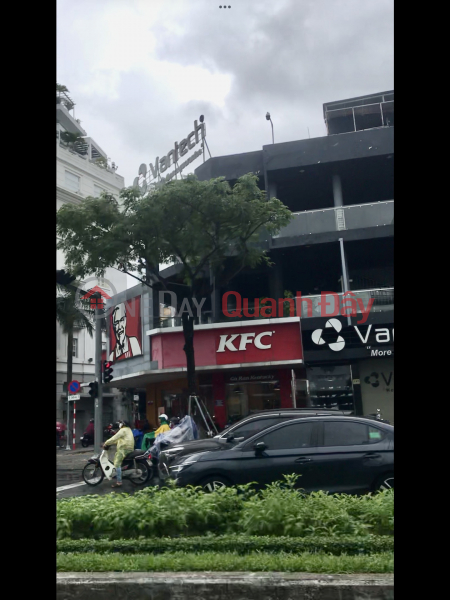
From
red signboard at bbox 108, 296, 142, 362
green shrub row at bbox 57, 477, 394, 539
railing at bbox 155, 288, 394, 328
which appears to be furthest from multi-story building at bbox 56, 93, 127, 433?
green shrub row at bbox 57, 477, 394, 539

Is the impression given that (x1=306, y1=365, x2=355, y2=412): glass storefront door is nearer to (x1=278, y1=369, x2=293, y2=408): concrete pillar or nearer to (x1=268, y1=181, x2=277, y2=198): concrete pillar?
(x1=278, y1=369, x2=293, y2=408): concrete pillar

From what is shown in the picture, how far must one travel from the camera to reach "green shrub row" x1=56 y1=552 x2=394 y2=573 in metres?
4.74

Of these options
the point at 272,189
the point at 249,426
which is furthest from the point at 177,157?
the point at 249,426

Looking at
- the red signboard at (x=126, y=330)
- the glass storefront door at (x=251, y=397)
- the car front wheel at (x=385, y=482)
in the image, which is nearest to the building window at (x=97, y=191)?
the red signboard at (x=126, y=330)

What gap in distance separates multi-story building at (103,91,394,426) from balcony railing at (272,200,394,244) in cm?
3

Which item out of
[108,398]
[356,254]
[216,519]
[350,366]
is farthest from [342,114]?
[216,519]

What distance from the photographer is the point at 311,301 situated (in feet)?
64.5

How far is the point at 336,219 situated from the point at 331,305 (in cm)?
279

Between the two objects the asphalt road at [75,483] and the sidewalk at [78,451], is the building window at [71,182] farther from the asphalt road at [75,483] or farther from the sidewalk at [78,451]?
the sidewalk at [78,451]

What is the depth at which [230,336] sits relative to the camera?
65.4 ft

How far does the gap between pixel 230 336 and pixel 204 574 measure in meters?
15.3

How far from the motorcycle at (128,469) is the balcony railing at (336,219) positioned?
30.8 feet
